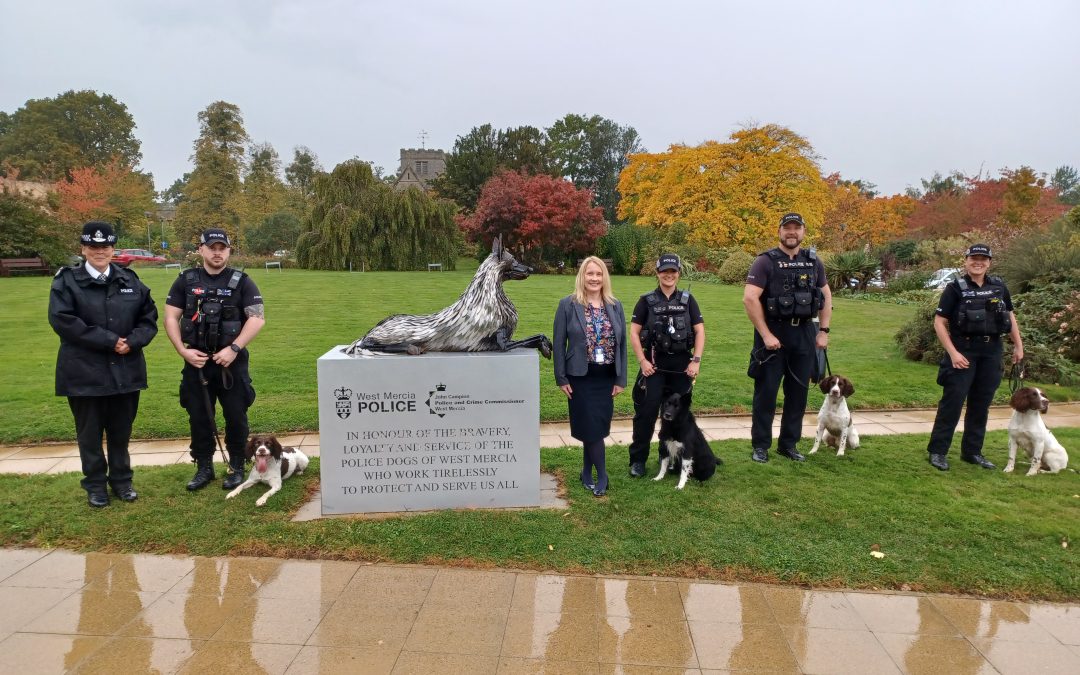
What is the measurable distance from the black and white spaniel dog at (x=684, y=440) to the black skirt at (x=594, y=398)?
46 cm

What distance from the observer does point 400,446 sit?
4.45 m

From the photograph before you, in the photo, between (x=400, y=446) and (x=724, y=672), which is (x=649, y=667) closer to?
(x=724, y=672)

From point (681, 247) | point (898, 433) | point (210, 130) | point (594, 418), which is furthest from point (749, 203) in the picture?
point (210, 130)

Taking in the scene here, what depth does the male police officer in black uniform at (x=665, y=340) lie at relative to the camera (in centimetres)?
477

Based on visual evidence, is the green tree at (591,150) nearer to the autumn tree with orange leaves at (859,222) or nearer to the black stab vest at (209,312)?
the autumn tree with orange leaves at (859,222)

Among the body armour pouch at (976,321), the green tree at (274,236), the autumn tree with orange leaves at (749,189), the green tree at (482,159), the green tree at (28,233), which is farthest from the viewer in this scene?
the green tree at (482,159)

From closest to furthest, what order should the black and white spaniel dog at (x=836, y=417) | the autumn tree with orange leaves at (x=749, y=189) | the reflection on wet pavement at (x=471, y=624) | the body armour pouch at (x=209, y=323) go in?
the reflection on wet pavement at (x=471, y=624)
the body armour pouch at (x=209, y=323)
the black and white spaniel dog at (x=836, y=417)
the autumn tree with orange leaves at (x=749, y=189)

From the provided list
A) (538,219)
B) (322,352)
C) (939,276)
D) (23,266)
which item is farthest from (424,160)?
(322,352)

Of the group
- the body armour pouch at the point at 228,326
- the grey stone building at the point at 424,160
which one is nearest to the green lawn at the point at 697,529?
the body armour pouch at the point at 228,326

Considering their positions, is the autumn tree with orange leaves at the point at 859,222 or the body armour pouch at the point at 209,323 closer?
the body armour pouch at the point at 209,323

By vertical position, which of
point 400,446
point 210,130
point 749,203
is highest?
point 210,130

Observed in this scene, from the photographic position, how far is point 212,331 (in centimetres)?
448

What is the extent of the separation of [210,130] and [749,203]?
39319 millimetres

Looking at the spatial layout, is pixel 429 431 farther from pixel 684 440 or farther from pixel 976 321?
pixel 976 321
